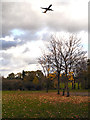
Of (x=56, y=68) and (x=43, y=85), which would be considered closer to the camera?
(x=56, y=68)

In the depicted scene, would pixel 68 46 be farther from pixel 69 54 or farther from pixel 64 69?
pixel 64 69

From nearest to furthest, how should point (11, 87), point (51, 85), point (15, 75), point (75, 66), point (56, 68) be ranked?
point (75, 66) → point (56, 68) → point (11, 87) → point (51, 85) → point (15, 75)

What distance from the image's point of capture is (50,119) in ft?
24.4

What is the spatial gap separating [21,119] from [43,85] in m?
32.2

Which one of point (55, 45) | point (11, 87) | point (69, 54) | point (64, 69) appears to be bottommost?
point (11, 87)

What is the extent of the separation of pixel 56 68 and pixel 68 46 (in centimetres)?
372

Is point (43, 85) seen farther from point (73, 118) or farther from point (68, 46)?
point (73, 118)

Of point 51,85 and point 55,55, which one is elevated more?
point 55,55

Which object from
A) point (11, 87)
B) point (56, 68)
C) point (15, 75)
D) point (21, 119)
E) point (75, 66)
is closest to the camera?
point (21, 119)

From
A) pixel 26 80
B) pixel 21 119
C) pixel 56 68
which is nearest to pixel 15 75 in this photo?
pixel 26 80

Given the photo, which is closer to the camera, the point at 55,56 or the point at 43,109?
the point at 43,109

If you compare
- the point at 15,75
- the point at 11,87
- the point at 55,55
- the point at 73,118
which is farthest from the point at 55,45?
the point at 15,75

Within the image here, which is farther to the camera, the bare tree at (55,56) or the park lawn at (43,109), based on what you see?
the bare tree at (55,56)

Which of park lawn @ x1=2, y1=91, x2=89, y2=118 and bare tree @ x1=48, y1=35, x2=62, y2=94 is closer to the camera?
park lawn @ x1=2, y1=91, x2=89, y2=118
